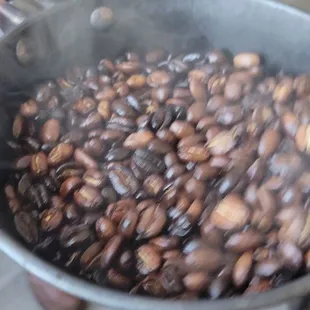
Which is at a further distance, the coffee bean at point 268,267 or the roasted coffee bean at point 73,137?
the roasted coffee bean at point 73,137

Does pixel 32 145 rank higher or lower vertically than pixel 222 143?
lower

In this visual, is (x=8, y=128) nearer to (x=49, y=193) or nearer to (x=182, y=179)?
(x=49, y=193)

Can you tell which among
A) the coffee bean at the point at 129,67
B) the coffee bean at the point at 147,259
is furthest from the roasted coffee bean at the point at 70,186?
the coffee bean at the point at 129,67

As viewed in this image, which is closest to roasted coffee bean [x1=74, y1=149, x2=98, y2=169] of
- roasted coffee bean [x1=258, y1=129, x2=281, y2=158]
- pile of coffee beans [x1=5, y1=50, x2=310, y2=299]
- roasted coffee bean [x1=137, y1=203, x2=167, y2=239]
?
pile of coffee beans [x1=5, y1=50, x2=310, y2=299]

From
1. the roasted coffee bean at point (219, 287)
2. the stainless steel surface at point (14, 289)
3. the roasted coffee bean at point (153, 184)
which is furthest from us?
the stainless steel surface at point (14, 289)

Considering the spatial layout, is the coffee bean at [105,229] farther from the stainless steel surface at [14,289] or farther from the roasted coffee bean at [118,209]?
the stainless steel surface at [14,289]

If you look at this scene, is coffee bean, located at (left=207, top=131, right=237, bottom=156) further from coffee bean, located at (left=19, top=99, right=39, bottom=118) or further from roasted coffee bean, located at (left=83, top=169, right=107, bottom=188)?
coffee bean, located at (left=19, top=99, right=39, bottom=118)

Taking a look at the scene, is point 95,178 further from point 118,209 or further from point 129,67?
point 129,67

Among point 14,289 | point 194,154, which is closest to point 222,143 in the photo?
point 194,154
